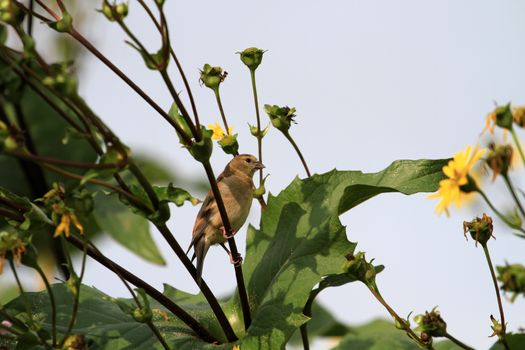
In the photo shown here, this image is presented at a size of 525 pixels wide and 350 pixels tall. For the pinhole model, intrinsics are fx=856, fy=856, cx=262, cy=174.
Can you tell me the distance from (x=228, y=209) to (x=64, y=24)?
1699mm

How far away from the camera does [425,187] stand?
2.53 meters

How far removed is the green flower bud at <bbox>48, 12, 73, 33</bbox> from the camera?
7.41 feet

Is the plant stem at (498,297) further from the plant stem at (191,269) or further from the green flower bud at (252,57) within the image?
the green flower bud at (252,57)

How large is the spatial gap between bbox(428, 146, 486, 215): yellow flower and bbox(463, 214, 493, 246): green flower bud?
38 centimetres

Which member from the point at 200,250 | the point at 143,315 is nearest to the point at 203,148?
the point at 143,315

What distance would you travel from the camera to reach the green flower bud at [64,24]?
226 cm

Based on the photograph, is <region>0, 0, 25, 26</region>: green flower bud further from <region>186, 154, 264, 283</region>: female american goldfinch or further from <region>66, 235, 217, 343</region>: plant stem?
<region>186, 154, 264, 283</region>: female american goldfinch

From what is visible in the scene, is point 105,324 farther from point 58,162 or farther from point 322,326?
point 322,326

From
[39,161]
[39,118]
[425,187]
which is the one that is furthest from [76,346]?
Result: [39,118]

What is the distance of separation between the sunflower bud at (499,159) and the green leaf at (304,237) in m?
0.63

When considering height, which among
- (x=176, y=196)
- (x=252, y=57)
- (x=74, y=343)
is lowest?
(x=74, y=343)

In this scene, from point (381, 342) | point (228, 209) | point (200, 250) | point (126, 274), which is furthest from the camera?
point (228, 209)

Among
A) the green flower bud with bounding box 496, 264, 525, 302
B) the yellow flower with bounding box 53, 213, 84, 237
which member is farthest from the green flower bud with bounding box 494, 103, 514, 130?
the yellow flower with bounding box 53, 213, 84, 237

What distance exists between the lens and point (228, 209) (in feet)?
12.6
